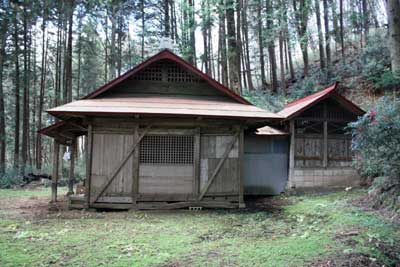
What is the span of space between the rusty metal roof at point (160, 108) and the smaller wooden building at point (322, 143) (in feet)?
8.05

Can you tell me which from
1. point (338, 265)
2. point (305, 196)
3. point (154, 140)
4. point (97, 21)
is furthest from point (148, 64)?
point (97, 21)

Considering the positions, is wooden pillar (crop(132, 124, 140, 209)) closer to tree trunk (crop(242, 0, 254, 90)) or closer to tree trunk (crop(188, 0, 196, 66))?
tree trunk (crop(188, 0, 196, 66))

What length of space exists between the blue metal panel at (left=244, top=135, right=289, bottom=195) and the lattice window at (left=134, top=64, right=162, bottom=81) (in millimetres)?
3734

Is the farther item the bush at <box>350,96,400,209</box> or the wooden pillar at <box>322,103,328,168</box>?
the wooden pillar at <box>322,103,328,168</box>

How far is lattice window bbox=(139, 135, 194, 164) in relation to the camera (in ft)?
29.8

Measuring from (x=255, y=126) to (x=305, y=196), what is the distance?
2706 mm

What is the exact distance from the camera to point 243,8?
21.4 meters

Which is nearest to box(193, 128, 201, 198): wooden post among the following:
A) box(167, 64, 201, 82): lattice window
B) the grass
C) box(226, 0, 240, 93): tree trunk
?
the grass

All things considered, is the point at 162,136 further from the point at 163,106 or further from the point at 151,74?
the point at 151,74

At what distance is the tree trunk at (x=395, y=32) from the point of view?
736 cm

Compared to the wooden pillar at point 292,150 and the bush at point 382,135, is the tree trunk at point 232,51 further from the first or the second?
the bush at point 382,135

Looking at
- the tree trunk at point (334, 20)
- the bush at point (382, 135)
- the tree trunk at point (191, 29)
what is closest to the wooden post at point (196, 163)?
the bush at point (382, 135)

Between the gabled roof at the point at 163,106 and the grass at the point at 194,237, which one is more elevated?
the gabled roof at the point at 163,106

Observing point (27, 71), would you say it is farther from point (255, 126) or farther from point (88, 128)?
point (255, 126)
